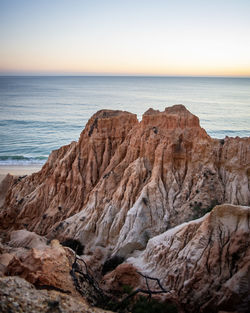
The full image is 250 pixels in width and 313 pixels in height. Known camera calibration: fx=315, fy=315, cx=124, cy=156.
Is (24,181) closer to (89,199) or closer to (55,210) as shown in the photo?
(55,210)

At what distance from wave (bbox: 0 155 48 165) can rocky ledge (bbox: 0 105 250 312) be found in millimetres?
21864

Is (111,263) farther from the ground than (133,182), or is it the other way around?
(133,182)

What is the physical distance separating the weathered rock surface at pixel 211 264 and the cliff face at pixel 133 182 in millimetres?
4502

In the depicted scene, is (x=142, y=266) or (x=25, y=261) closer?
(x=25, y=261)

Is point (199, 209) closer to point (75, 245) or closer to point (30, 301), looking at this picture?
point (75, 245)

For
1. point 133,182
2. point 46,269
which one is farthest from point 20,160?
point 46,269

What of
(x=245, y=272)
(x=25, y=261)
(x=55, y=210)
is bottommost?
(x=55, y=210)

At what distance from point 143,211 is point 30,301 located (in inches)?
403

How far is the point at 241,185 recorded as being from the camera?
18.1m

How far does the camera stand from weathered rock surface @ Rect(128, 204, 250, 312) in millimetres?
10156

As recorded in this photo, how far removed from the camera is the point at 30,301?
8000mm

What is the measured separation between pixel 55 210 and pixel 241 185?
1235cm

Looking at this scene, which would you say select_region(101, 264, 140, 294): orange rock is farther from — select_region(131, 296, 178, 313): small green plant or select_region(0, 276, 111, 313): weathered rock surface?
select_region(0, 276, 111, 313): weathered rock surface

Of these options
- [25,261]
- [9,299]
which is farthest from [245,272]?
[25,261]
